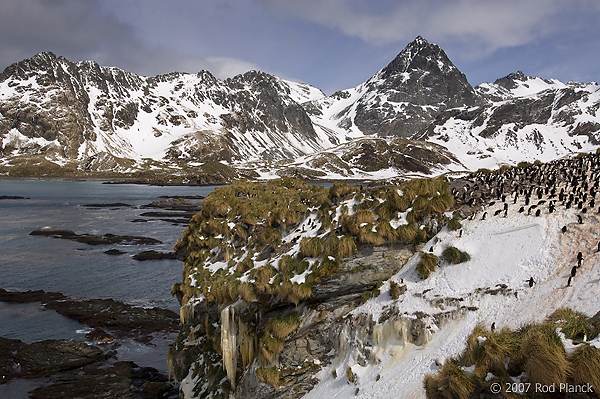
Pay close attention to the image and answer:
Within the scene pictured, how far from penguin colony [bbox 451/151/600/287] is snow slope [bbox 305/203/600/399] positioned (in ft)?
0.92

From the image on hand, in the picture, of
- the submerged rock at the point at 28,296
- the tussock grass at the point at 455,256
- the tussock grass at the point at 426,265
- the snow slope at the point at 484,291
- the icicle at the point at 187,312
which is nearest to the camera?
the snow slope at the point at 484,291

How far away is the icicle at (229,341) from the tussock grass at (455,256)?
25.5 feet

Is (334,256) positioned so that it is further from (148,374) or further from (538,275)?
(148,374)

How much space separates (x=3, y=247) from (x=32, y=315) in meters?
25.7

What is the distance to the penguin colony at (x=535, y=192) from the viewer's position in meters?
10.2

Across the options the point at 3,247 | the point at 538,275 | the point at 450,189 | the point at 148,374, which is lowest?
the point at 148,374

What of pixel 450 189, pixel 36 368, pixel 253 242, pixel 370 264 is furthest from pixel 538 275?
pixel 36 368

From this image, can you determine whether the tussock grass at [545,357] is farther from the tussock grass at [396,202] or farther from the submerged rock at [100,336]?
the submerged rock at [100,336]

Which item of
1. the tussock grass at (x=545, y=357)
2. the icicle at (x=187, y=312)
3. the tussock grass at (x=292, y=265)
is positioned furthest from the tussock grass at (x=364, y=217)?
the icicle at (x=187, y=312)

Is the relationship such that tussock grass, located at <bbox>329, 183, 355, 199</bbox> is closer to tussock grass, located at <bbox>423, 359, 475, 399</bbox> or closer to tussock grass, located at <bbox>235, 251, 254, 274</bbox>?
tussock grass, located at <bbox>235, 251, 254, 274</bbox>

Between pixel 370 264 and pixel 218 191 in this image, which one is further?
pixel 218 191

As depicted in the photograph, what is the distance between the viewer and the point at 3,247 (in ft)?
149

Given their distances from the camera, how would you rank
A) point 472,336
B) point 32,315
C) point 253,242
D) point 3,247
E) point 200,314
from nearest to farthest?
point 472,336 < point 200,314 < point 253,242 < point 32,315 < point 3,247

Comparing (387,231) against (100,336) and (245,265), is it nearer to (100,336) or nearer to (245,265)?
(245,265)
